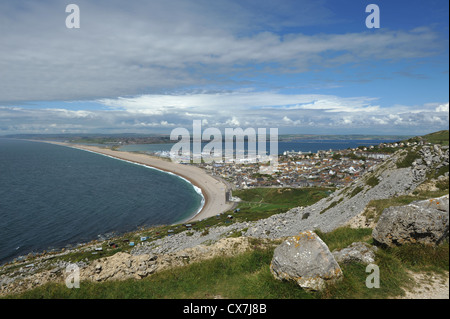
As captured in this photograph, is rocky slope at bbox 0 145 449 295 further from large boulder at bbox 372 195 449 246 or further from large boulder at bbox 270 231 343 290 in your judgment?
large boulder at bbox 372 195 449 246

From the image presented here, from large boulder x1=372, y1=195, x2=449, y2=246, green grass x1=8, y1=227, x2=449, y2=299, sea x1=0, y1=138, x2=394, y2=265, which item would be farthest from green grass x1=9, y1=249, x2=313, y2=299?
sea x1=0, y1=138, x2=394, y2=265

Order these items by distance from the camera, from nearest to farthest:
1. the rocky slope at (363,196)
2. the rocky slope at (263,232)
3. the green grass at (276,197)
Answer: the rocky slope at (263,232)
the rocky slope at (363,196)
the green grass at (276,197)

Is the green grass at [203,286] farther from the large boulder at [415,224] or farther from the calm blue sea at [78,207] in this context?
the calm blue sea at [78,207]

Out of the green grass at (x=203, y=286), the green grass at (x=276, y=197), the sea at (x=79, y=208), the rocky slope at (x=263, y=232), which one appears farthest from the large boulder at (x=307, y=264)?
the green grass at (x=276, y=197)
